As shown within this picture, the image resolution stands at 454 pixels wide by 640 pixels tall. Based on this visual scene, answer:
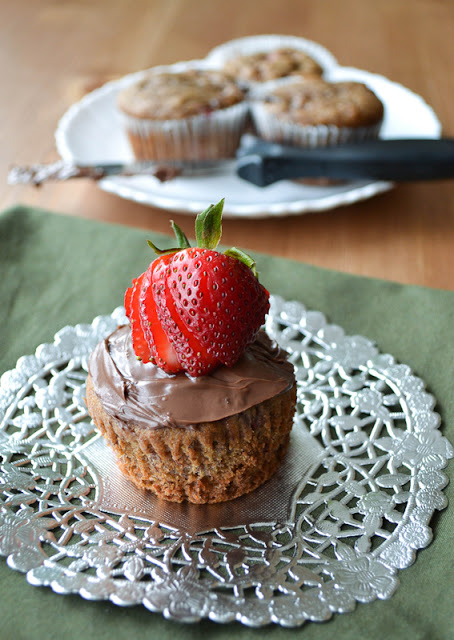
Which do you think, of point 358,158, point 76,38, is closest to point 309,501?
point 358,158

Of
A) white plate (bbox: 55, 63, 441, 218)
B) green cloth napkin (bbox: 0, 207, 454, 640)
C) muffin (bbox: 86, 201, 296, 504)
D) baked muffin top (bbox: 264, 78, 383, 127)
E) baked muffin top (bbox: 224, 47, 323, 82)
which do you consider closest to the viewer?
green cloth napkin (bbox: 0, 207, 454, 640)

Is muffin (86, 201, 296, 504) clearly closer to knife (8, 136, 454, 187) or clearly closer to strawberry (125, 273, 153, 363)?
strawberry (125, 273, 153, 363)

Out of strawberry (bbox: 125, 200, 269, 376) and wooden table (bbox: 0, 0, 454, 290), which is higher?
strawberry (bbox: 125, 200, 269, 376)

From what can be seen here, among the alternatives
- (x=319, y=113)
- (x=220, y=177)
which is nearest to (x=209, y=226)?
(x=220, y=177)

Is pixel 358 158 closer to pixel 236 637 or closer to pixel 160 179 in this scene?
pixel 160 179

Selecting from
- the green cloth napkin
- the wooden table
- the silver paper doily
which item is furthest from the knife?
the silver paper doily

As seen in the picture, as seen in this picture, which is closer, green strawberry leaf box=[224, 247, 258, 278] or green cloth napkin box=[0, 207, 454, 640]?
green cloth napkin box=[0, 207, 454, 640]
